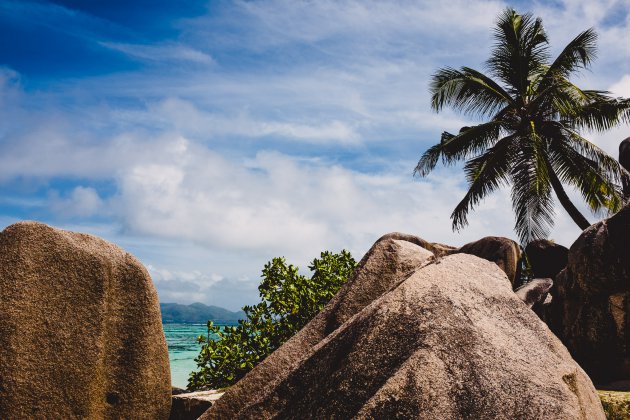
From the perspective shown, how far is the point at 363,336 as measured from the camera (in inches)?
A: 137

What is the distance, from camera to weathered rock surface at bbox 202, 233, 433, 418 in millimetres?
5082

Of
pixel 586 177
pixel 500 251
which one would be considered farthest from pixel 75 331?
pixel 586 177

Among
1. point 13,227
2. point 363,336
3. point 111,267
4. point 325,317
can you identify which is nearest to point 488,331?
point 363,336

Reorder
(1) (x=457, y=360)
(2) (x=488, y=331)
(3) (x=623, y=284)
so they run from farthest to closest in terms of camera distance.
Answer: (3) (x=623, y=284) → (2) (x=488, y=331) → (1) (x=457, y=360)

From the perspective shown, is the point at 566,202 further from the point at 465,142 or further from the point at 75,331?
the point at 75,331

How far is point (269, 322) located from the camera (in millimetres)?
9461

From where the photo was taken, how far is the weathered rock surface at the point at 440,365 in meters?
3.08

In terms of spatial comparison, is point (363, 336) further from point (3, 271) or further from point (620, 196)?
point (620, 196)

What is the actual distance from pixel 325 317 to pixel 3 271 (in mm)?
3254

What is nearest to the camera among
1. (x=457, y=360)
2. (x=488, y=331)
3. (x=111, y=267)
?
(x=457, y=360)

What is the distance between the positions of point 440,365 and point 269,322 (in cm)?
655

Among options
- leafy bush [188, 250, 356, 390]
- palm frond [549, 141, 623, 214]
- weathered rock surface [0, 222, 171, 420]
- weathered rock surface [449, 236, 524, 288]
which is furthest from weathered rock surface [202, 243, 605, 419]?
palm frond [549, 141, 623, 214]

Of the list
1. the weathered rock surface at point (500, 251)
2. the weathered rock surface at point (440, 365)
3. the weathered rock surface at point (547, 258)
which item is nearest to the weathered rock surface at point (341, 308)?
the weathered rock surface at point (440, 365)

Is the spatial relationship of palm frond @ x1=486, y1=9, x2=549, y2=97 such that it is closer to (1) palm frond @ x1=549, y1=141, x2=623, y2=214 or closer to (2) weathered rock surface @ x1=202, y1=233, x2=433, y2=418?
(1) palm frond @ x1=549, y1=141, x2=623, y2=214
